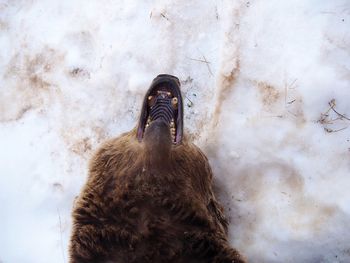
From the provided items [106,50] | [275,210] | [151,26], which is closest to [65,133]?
[106,50]

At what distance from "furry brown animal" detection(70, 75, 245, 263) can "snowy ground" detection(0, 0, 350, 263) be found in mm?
929

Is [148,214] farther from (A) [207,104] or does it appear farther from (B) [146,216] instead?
(A) [207,104]

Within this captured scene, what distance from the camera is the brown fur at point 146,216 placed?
3.51 meters

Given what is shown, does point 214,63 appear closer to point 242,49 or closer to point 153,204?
point 242,49

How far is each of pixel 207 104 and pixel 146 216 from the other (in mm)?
1627

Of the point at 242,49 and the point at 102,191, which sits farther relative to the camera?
the point at 242,49

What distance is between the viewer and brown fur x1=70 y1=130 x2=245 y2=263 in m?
3.51

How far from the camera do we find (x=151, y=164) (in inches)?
145

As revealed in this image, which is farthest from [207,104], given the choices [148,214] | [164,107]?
[148,214]

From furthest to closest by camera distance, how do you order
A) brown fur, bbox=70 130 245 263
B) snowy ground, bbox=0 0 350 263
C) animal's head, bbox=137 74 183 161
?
snowy ground, bbox=0 0 350 263
animal's head, bbox=137 74 183 161
brown fur, bbox=70 130 245 263

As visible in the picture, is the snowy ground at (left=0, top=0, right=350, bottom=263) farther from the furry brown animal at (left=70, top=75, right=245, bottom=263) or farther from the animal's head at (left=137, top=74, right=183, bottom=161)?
the furry brown animal at (left=70, top=75, right=245, bottom=263)

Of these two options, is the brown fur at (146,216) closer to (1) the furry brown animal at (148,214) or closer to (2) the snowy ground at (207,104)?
(1) the furry brown animal at (148,214)

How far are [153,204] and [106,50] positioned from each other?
200 cm

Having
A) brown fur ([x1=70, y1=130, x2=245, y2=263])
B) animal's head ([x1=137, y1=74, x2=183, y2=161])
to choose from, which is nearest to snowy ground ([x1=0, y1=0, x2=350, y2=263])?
animal's head ([x1=137, y1=74, x2=183, y2=161])
